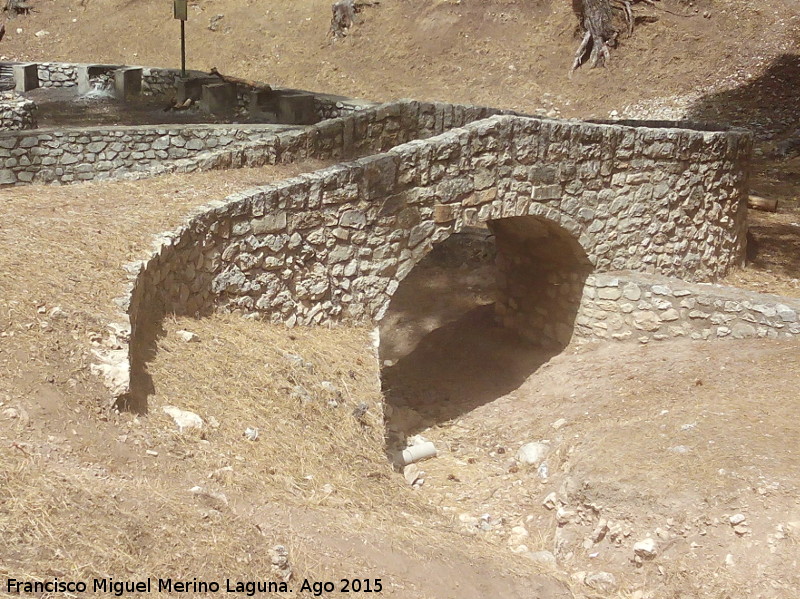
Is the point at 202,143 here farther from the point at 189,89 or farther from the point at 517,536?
the point at 517,536

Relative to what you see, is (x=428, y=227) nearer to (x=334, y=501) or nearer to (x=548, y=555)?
(x=548, y=555)

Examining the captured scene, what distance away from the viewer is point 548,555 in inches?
293

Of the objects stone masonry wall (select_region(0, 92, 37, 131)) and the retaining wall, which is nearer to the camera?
the retaining wall

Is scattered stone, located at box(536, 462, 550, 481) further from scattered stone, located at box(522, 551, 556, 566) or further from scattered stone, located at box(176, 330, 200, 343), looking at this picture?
scattered stone, located at box(176, 330, 200, 343)

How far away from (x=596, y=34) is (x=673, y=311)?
37.3 feet

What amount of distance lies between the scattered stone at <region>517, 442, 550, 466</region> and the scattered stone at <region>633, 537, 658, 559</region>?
199cm

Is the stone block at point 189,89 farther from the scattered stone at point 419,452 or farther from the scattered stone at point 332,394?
the scattered stone at point 332,394

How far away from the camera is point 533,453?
9219mm

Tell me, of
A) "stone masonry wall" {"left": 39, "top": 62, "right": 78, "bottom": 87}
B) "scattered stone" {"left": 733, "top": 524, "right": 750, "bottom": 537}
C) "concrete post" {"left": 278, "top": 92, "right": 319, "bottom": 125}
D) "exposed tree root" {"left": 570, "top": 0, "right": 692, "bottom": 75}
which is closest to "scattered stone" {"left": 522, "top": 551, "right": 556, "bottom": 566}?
"scattered stone" {"left": 733, "top": 524, "right": 750, "bottom": 537}

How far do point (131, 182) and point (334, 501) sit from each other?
449 cm

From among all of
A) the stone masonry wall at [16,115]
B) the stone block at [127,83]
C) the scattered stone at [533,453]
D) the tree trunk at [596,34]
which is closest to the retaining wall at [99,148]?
the stone masonry wall at [16,115]

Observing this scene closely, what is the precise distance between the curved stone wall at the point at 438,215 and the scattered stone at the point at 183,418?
1.29ft

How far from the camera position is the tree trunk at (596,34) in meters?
20.0

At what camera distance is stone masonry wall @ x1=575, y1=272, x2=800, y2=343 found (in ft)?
32.6
